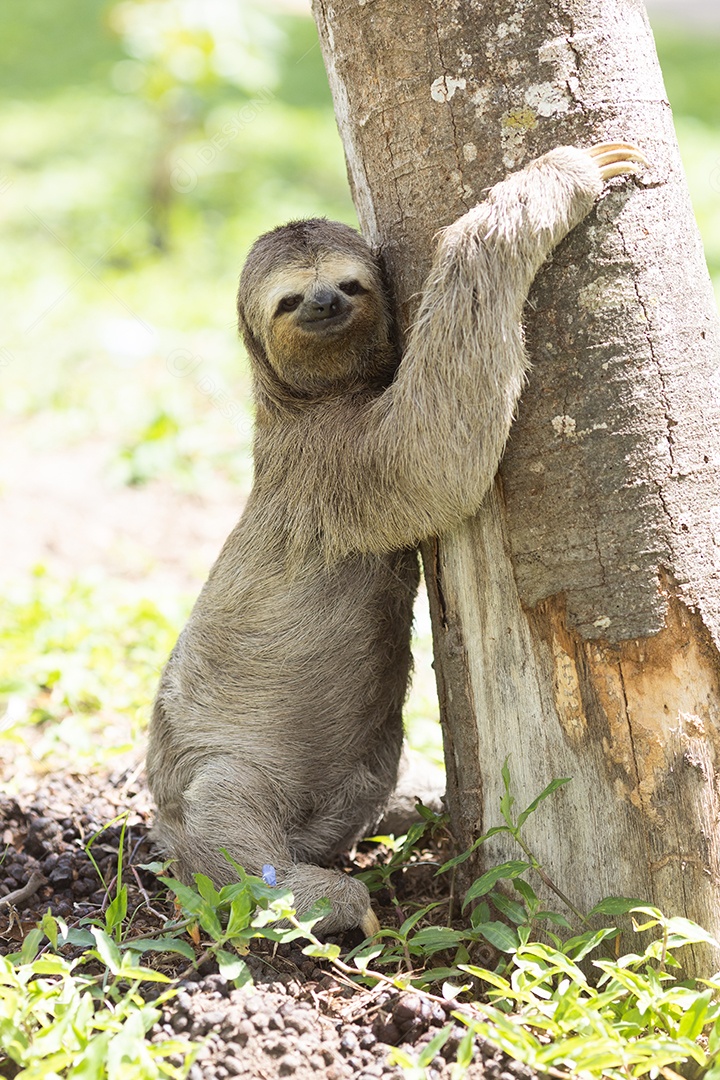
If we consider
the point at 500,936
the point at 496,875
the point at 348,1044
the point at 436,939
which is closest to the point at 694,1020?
the point at 500,936

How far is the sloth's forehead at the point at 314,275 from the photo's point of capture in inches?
149

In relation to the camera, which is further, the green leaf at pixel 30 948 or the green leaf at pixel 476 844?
the green leaf at pixel 476 844

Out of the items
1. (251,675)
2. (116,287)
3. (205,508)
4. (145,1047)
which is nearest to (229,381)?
(205,508)

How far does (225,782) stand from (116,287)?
9565 mm

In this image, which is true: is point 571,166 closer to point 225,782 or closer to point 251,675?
point 251,675

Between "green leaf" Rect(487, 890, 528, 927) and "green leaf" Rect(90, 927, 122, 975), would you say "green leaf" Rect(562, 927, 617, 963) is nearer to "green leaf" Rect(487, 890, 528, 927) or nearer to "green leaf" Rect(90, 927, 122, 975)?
"green leaf" Rect(487, 890, 528, 927)

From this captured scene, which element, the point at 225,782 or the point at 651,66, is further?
the point at 225,782

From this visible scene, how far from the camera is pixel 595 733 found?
329cm

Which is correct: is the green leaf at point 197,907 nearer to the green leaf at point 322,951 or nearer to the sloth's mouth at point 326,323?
the green leaf at point 322,951

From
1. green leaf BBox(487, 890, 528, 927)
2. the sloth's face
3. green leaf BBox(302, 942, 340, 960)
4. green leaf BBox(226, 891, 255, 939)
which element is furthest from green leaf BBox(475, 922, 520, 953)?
the sloth's face

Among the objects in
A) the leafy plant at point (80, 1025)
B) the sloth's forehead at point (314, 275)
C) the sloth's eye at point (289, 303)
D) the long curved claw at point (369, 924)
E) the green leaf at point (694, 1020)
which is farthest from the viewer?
the sloth's eye at point (289, 303)

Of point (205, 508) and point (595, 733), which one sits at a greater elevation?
point (205, 508)

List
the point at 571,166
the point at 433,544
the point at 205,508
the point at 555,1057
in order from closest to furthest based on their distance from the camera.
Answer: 1. the point at 555,1057
2. the point at 571,166
3. the point at 433,544
4. the point at 205,508

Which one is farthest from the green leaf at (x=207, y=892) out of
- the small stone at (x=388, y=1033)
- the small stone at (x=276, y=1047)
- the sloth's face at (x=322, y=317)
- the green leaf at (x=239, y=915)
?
the sloth's face at (x=322, y=317)
